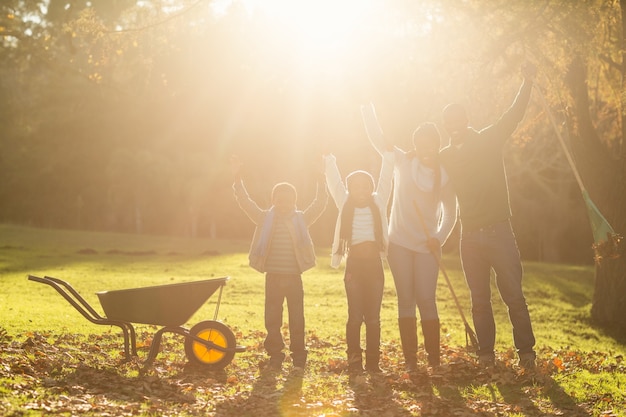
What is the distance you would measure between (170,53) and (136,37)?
213 cm

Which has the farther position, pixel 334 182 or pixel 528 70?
pixel 334 182

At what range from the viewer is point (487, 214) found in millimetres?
6953

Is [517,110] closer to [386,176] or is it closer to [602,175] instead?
[386,176]

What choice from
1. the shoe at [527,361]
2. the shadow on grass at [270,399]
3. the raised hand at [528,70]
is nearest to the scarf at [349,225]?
the shadow on grass at [270,399]

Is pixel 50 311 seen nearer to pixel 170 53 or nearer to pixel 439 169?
pixel 170 53

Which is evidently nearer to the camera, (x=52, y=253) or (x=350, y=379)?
(x=350, y=379)

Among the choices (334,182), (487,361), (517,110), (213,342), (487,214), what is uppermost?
(517,110)

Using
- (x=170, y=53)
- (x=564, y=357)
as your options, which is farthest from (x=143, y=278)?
(x=564, y=357)

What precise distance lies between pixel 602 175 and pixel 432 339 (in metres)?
8.48

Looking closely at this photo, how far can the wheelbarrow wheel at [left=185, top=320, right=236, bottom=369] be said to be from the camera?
7477 millimetres

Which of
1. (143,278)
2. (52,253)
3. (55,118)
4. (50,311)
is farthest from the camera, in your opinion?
(55,118)

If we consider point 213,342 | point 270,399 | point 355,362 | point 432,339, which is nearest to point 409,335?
point 432,339

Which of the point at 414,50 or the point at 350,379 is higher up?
the point at 414,50

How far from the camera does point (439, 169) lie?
7.16 metres
